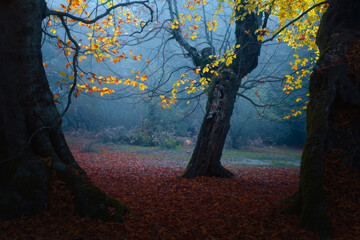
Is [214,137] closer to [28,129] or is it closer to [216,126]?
[216,126]

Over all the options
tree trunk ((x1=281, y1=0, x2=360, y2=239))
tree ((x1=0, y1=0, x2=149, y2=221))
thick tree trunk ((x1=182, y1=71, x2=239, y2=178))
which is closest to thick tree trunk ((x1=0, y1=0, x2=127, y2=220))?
tree ((x1=0, y1=0, x2=149, y2=221))

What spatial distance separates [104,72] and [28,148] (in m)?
21.9

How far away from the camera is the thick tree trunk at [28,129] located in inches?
106

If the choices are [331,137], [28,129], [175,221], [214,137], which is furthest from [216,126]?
[28,129]

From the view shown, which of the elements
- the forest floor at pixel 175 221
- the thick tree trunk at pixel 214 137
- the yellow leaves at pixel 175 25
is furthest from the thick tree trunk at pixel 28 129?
the yellow leaves at pixel 175 25

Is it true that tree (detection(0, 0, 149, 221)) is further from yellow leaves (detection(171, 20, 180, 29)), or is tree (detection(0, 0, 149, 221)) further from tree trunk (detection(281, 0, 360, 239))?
yellow leaves (detection(171, 20, 180, 29))

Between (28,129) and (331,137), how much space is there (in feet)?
12.5

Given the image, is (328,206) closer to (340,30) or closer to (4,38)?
(340,30)

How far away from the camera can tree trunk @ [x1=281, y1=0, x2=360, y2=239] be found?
2.72 metres

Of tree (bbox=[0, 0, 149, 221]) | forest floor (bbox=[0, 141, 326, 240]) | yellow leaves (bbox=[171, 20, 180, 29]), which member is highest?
yellow leaves (bbox=[171, 20, 180, 29])

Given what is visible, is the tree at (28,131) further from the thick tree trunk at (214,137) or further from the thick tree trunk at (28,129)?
the thick tree trunk at (214,137)

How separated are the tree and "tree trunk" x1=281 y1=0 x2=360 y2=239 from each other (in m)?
2.27

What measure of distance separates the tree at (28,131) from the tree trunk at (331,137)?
2.27m

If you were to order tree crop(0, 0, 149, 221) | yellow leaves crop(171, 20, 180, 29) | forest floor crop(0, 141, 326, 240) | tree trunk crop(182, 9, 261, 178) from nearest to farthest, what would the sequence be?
1. forest floor crop(0, 141, 326, 240)
2. tree crop(0, 0, 149, 221)
3. tree trunk crop(182, 9, 261, 178)
4. yellow leaves crop(171, 20, 180, 29)
